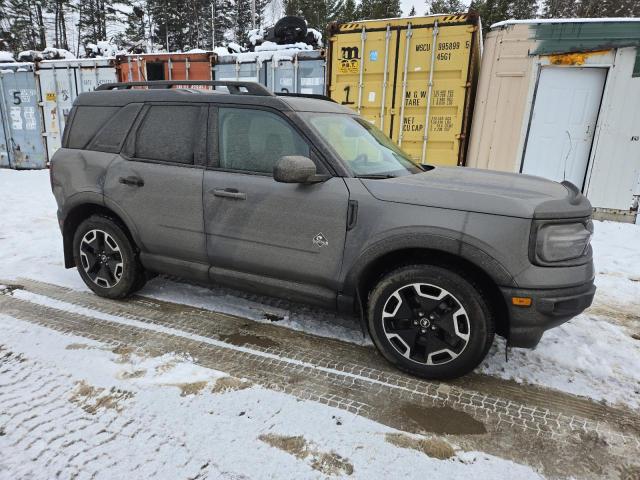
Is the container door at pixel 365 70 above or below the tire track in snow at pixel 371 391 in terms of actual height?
above

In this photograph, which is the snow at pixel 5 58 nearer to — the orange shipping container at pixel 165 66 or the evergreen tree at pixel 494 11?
the orange shipping container at pixel 165 66

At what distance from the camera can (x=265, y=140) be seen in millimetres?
3223

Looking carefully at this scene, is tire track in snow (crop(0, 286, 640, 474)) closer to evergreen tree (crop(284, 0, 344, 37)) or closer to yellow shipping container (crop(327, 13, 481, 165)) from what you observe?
yellow shipping container (crop(327, 13, 481, 165))

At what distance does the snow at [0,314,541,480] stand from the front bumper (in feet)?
2.48

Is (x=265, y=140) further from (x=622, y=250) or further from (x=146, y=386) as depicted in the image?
(x=622, y=250)

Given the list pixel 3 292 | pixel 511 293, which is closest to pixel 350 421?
pixel 511 293

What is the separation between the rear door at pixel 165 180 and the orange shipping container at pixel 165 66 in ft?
23.9

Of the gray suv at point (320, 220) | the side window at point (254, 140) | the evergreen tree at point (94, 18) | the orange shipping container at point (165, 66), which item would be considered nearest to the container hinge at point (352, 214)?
the gray suv at point (320, 220)

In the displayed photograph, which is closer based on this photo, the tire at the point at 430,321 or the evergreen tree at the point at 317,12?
the tire at the point at 430,321

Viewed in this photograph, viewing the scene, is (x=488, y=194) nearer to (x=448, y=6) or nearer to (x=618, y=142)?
(x=618, y=142)

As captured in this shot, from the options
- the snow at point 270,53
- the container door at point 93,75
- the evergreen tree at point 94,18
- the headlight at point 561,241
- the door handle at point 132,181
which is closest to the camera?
the headlight at point 561,241

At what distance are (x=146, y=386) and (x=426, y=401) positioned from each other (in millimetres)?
1725

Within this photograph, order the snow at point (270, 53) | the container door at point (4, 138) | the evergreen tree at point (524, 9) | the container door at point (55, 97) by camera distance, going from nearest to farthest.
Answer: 1. the snow at point (270, 53)
2. the container door at point (55, 97)
3. the container door at point (4, 138)
4. the evergreen tree at point (524, 9)

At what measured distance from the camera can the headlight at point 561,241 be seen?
98.2 inches
